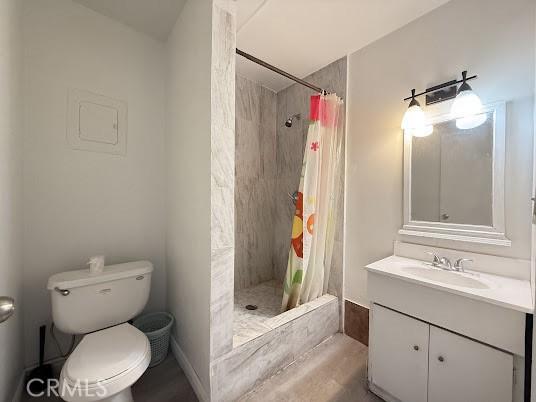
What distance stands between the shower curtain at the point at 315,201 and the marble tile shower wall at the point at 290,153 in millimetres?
201

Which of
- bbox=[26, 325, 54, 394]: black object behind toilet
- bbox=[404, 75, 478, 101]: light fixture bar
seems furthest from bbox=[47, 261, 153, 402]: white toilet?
bbox=[404, 75, 478, 101]: light fixture bar

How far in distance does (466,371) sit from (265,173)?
220 cm

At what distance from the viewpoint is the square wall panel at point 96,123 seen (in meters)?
1.49

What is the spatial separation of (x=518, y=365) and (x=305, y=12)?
2.18 meters

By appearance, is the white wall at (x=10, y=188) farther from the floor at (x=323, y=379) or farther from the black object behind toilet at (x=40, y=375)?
the floor at (x=323, y=379)

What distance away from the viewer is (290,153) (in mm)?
2533

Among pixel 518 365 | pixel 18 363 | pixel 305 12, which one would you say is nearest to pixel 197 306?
pixel 18 363

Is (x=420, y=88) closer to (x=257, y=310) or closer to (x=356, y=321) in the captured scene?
(x=356, y=321)

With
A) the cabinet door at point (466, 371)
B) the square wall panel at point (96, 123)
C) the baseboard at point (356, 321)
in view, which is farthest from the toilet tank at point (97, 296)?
the cabinet door at point (466, 371)

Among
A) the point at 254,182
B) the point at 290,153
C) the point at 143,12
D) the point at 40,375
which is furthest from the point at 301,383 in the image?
the point at 143,12

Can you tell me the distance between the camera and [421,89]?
150 cm

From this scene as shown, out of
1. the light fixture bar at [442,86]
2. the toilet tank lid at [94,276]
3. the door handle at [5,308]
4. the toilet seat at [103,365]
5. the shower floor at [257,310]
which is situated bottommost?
the shower floor at [257,310]

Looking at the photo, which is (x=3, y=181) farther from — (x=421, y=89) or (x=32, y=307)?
(x=421, y=89)

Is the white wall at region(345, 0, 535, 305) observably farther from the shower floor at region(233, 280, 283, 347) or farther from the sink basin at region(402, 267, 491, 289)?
the shower floor at region(233, 280, 283, 347)
